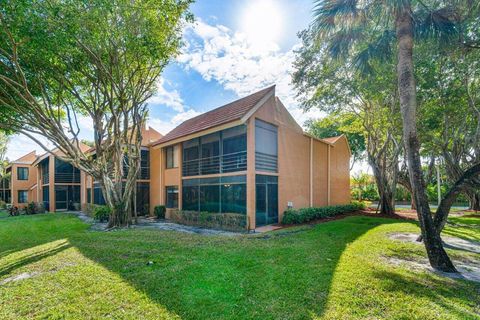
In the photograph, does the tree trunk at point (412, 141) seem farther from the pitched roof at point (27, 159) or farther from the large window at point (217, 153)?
the pitched roof at point (27, 159)

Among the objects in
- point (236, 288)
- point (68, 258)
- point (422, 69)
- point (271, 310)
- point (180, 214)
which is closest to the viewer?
point (271, 310)

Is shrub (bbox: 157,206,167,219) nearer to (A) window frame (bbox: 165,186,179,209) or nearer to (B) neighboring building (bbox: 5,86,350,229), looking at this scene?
(A) window frame (bbox: 165,186,179,209)

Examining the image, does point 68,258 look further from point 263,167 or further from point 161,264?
point 263,167

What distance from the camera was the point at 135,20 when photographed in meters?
11.1

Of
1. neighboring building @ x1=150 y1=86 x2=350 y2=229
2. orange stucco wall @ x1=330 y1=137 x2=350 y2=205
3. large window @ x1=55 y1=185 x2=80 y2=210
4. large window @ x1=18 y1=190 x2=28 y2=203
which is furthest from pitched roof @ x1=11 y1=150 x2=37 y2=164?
orange stucco wall @ x1=330 y1=137 x2=350 y2=205

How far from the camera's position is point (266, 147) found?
14.4 m

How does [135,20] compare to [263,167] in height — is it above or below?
above

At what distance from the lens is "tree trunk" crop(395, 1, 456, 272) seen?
6.57 m

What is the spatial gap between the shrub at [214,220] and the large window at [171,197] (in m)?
2.03

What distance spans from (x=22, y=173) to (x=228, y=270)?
43.9 m

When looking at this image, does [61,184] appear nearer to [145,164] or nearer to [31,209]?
[31,209]

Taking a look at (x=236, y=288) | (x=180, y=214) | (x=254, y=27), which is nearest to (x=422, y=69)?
(x=254, y=27)

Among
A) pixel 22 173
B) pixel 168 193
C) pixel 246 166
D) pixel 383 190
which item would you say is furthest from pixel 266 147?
pixel 22 173

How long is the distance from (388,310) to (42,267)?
897 centimetres
